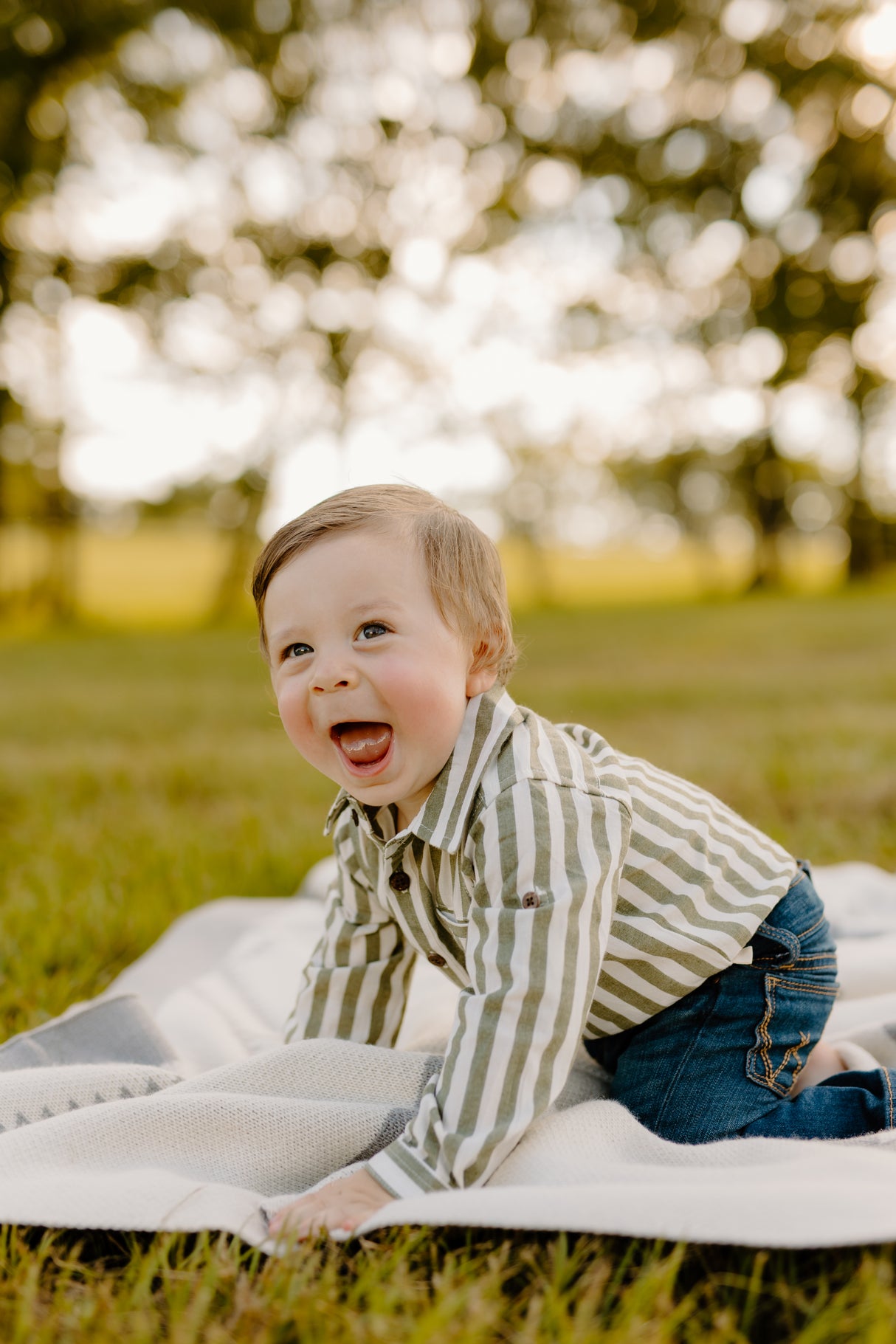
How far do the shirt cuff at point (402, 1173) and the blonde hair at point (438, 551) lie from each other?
0.63m

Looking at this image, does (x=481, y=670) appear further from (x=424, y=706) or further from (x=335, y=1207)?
(x=335, y=1207)

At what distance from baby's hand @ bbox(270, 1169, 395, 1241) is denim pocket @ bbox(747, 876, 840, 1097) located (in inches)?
21.7

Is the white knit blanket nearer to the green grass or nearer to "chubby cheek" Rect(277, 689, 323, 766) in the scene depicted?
the green grass

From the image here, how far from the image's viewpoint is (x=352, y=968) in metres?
1.64

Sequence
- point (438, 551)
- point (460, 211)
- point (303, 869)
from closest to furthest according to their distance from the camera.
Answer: point (438, 551)
point (303, 869)
point (460, 211)

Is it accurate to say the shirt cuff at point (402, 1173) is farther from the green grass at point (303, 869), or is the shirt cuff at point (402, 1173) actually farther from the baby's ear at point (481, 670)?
the baby's ear at point (481, 670)

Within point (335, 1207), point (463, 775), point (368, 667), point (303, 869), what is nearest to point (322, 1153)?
point (335, 1207)

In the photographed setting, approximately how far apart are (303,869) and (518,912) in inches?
69.0

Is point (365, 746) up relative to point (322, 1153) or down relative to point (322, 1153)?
up

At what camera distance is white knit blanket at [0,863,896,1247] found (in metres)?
1.08

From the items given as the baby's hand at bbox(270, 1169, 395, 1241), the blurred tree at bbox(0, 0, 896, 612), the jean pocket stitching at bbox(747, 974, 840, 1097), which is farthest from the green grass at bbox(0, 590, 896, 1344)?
the blurred tree at bbox(0, 0, 896, 612)

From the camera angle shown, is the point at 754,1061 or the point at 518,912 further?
the point at 754,1061

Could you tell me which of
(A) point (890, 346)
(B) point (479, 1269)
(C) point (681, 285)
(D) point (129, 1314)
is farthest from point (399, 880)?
(A) point (890, 346)

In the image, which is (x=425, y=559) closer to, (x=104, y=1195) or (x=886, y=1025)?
(x=104, y=1195)
